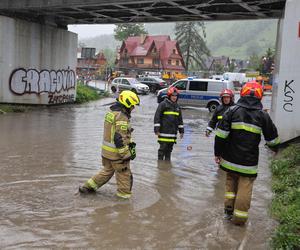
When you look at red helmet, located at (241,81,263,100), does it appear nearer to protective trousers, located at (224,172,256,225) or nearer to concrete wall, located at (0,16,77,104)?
protective trousers, located at (224,172,256,225)

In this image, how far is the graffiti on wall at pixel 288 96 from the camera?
12.4 meters

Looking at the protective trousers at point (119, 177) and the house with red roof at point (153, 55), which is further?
the house with red roof at point (153, 55)

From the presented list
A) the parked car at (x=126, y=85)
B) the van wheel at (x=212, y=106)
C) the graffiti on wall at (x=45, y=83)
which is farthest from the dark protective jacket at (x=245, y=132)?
the parked car at (x=126, y=85)

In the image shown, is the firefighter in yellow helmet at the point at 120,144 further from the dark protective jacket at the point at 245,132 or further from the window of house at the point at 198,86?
the window of house at the point at 198,86

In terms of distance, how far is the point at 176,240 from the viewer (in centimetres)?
519

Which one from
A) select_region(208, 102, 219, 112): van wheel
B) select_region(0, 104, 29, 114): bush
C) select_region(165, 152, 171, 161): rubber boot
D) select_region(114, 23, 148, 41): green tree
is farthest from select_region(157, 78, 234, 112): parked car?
select_region(114, 23, 148, 41): green tree

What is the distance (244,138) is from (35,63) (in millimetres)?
19928

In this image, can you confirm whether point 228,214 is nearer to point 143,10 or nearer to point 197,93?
point 143,10

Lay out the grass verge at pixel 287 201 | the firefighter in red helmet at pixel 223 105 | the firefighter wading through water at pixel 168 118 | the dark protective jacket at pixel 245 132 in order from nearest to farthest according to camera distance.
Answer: the grass verge at pixel 287 201
the dark protective jacket at pixel 245 132
the firefighter in red helmet at pixel 223 105
the firefighter wading through water at pixel 168 118

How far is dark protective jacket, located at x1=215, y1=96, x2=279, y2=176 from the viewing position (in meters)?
5.60

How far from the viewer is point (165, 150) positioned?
1001cm

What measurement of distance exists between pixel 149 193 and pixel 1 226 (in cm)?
268

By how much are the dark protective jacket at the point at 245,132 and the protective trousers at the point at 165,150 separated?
4258 mm

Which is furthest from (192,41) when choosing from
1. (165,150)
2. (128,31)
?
(165,150)
